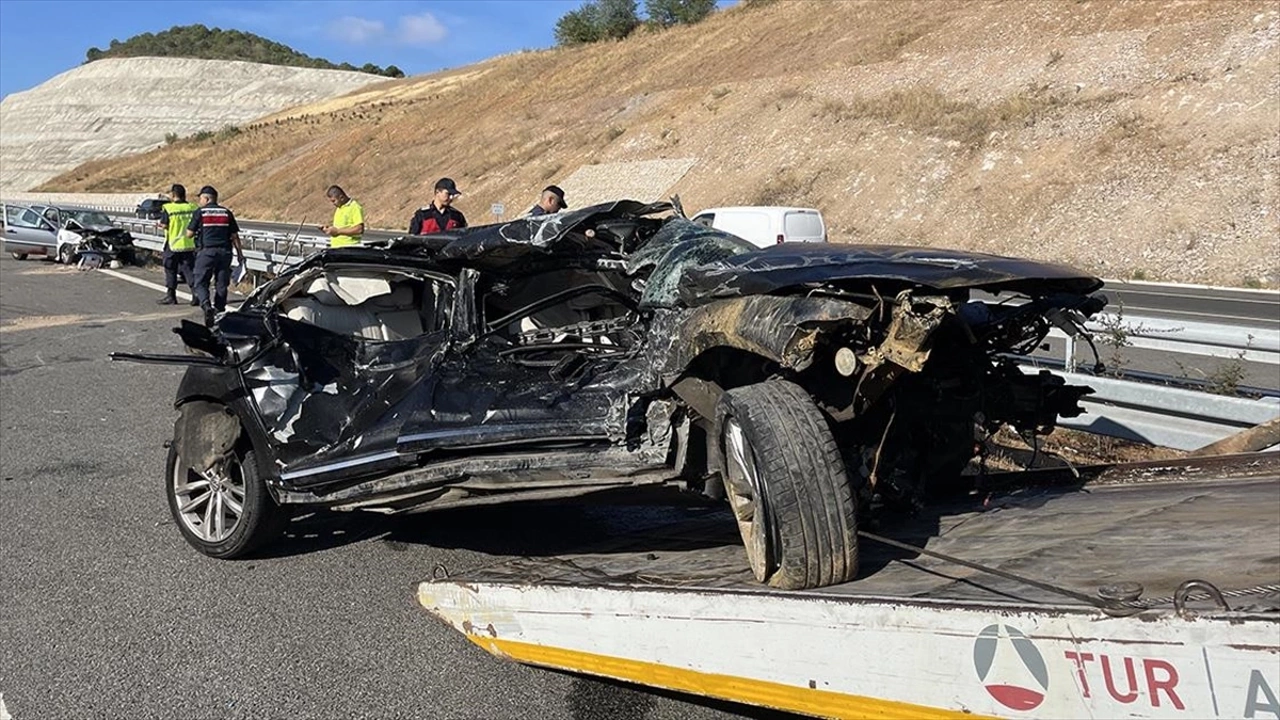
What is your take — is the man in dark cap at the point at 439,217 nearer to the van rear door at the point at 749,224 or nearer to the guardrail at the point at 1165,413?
the guardrail at the point at 1165,413

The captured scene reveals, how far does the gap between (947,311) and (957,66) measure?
108ft

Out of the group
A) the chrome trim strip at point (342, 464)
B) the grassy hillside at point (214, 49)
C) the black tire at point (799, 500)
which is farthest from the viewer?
the grassy hillside at point (214, 49)

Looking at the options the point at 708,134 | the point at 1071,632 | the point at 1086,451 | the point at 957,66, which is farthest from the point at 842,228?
the point at 1071,632

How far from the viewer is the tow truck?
85.7 inches

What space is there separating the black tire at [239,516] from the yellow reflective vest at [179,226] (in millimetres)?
10088

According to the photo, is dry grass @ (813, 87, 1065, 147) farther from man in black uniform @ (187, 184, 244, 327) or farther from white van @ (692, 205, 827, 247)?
man in black uniform @ (187, 184, 244, 327)

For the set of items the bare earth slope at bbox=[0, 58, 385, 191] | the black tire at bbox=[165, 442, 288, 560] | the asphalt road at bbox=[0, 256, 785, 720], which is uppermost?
the bare earth slope at bbox=[0, 58, 385, 191]

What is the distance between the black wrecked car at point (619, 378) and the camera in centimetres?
325

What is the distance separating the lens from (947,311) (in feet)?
10.1

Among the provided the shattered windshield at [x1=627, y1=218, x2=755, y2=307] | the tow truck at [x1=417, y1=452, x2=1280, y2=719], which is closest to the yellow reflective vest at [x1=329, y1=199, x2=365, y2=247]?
the shattered windshield at [x1=627, y1=218, x2=755, y2=307]

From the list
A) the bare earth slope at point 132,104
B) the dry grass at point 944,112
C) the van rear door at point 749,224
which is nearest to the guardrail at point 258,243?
the van rear door at point 749,224

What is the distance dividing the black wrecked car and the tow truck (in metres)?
0.32

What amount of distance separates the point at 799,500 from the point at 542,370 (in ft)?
5.02

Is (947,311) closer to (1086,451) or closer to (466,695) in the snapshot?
(466,695)
